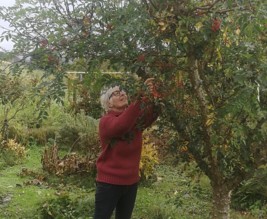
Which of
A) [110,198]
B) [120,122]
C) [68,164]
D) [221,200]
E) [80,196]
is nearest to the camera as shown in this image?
[120,122]

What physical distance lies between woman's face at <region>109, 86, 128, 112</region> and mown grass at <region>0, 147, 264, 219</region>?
1022 millimetres

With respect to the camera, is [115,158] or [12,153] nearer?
[115,158]

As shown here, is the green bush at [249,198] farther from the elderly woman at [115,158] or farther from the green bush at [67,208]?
the elderly woman at [115,158]

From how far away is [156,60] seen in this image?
8.63 feet

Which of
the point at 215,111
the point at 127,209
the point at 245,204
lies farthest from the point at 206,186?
the point at 215,111

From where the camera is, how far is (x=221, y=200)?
11.5 ft

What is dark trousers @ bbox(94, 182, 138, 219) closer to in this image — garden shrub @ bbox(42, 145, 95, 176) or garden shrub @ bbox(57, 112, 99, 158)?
garden shrub @ bbox(42, 145, 95, 176)

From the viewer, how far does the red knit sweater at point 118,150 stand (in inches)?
131

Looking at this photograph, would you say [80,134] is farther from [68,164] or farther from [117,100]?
[117,100]

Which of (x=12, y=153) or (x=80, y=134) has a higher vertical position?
(x=80, y=134)

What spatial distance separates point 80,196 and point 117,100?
8.87ft

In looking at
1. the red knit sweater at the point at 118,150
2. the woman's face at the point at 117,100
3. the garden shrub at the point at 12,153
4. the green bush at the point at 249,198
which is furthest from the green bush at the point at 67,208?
the garden shrub at the point at 12,153

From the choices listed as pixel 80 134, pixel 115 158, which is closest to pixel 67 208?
pixel 115 158

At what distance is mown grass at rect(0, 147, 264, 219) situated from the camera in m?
5.25
